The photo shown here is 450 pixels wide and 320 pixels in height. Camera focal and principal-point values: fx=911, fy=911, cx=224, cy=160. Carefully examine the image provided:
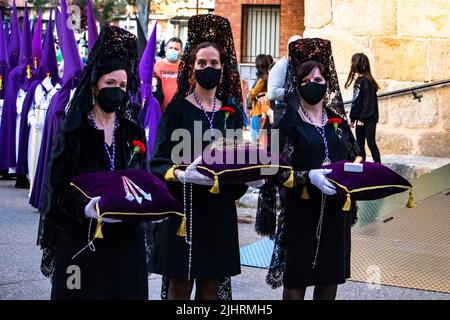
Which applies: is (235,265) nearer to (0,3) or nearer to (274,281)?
(274,281)

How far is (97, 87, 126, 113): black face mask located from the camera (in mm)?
4160

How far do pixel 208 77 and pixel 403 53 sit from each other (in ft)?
21.2

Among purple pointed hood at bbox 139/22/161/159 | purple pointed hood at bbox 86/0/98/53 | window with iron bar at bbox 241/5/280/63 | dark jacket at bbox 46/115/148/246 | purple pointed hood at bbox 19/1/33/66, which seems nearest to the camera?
dark jacket at bbox 46/115/148/246

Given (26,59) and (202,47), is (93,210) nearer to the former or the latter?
(202,47)

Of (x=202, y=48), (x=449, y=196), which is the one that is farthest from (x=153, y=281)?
(x=449, y=196)

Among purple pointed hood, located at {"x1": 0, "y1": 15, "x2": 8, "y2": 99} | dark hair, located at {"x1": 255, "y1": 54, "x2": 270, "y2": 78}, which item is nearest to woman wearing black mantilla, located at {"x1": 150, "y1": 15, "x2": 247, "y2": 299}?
dark hair, located at {"x1": 255, "y1": 54, "x2": 270, "y2": 78}

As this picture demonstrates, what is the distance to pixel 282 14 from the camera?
2108cm

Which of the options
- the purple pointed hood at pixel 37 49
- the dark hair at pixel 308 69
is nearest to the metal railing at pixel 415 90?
the purple pointed hood at pixel 37 49

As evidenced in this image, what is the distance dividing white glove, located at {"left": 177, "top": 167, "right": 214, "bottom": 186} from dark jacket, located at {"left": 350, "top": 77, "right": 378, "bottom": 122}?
251 inches

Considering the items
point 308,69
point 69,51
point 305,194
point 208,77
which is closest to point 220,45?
point 208,77

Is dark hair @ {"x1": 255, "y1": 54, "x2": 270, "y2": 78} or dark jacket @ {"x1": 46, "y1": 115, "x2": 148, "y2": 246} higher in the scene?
dark hair @ {"x1": 255, "y1": 54, "x2": 270, "y2": 78}

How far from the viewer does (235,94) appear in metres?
5.06

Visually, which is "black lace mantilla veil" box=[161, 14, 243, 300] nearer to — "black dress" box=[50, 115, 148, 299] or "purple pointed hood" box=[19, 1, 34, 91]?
"black dress" box=[50, 115, 148, 299]

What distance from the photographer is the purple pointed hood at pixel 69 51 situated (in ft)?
23.6
